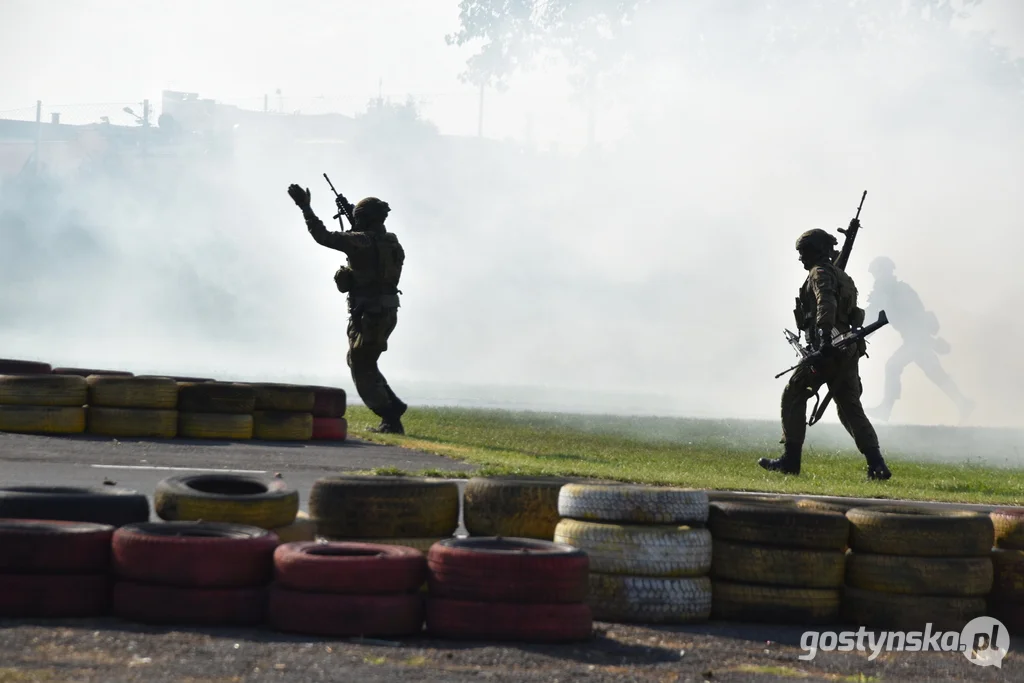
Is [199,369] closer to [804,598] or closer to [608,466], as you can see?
[608,466]

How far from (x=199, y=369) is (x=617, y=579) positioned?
5422 centimetres

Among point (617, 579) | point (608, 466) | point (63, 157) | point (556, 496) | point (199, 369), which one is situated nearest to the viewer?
point (617, 579)

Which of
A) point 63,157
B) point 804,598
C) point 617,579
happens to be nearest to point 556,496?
point 617,579

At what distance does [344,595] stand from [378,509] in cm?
137

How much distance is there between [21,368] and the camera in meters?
19.2

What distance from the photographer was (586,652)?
6.97 m

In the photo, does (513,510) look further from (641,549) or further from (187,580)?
(187,580)

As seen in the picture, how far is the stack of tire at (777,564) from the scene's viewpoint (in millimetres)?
8258

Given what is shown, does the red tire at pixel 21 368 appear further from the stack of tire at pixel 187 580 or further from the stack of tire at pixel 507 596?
the stack of tire at pixel 507 596

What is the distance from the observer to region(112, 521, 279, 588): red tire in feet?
23.2

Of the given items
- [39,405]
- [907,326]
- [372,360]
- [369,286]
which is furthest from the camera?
[907,326]

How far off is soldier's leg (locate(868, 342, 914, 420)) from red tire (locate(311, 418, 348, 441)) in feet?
108

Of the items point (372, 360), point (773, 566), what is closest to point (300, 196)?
point (372, 360)

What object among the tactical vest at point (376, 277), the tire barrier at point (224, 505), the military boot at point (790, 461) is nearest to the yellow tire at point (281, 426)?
the tactical vest at point (376, 277)
